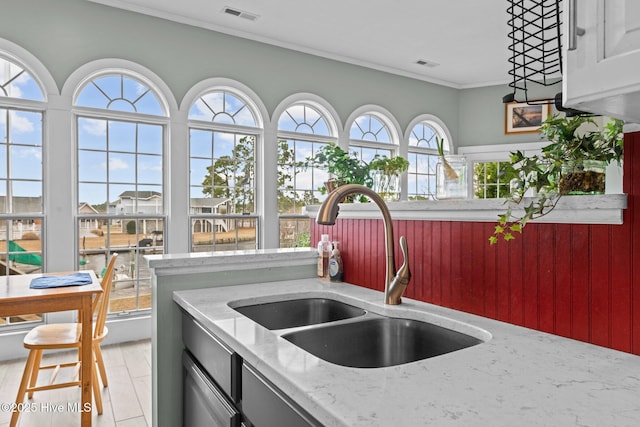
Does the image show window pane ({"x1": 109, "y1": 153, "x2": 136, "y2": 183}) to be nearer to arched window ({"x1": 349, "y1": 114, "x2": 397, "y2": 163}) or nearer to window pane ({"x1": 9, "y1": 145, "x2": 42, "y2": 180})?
window pane ({"x1": 9, "y1": 145, "x2": 42, "y2": 180})

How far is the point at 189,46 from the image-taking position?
179 inches

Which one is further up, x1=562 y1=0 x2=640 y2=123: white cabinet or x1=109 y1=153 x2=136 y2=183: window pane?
x1=109 y1=153 x2=136 y2=183: window pane

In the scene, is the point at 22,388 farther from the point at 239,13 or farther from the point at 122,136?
the point at 239,13

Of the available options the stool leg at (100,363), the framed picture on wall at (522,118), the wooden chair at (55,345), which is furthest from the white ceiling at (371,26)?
the stool leg at (100,363)

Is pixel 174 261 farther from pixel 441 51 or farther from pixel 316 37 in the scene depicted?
pixel 441 51

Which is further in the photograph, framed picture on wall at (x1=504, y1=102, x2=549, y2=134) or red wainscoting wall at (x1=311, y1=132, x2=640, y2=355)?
framed picture on wall at (x1=504, y1=102, x2=549, y2=134)

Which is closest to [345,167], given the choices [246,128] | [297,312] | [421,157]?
[297,312]

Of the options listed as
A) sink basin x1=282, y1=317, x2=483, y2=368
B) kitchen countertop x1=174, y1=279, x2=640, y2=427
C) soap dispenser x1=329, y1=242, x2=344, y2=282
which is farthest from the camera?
soap dispenser x1=329, y1=242, x2=344, y2=282

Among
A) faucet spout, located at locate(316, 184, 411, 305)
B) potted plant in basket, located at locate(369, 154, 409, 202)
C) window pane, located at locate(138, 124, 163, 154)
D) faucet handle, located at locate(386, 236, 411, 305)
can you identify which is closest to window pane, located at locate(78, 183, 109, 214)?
window pane, located at locate(138, 124, 163, 154)

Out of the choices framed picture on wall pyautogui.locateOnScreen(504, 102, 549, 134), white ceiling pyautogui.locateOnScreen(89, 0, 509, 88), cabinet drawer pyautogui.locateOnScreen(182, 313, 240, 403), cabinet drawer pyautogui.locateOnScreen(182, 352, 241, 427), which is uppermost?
white ceiling pyautogui.locateOnScreen(89, 0, 509, 88)

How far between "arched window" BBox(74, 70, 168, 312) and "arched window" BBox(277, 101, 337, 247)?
143 centimetres

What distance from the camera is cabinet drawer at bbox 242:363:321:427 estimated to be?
855 millimetres

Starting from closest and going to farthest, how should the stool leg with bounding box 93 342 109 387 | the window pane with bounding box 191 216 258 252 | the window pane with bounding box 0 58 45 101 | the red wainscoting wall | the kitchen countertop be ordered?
1. the kitchen countertop
2. the red wainscoting wall
3. the stool leg with bounding box 93 342 109 387
4. the window pane with bounding box 0 58 45 101
5. the window pane with bounding box 191 216 258 252

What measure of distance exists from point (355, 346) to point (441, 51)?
504 centimetres
